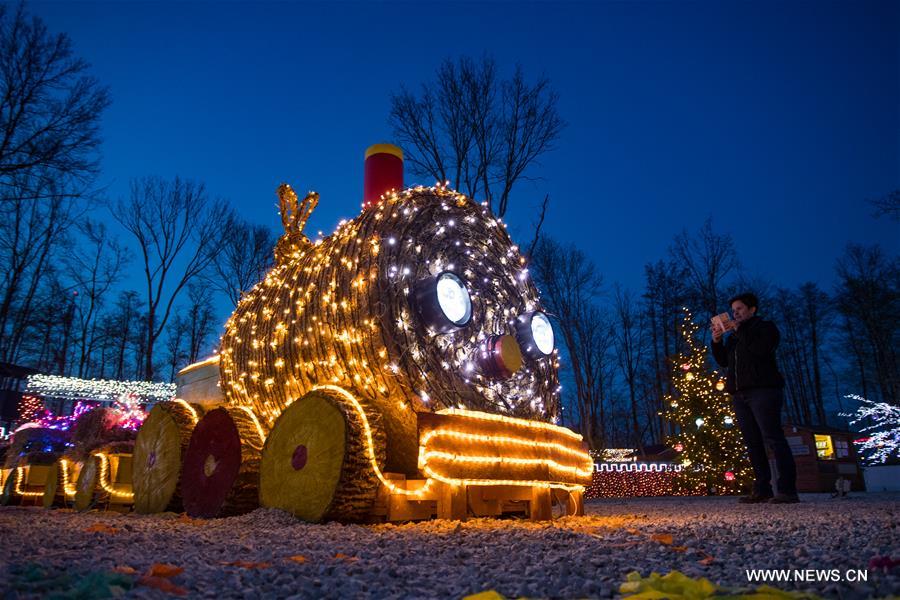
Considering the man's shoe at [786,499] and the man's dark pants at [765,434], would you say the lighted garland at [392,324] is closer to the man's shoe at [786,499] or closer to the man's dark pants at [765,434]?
the man's dark pants at [765,434]

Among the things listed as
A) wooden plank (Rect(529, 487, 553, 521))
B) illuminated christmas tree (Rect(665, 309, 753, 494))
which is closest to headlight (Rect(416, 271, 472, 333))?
wooden plank (Rect(529, 487, 553, 521))

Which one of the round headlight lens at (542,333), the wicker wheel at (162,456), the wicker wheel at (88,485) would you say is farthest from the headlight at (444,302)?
the wicker wheel at (88,485)

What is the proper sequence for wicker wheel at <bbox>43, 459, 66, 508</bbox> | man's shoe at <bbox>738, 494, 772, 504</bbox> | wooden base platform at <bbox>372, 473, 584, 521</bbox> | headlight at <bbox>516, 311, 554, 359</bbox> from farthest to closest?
wicker wheel at <bbox>43, 459, 66, 508</bbox>, man's shoe at <bbox>738, 494, 772, 504</bbox>, headlight at <bbox>516, 311, 554, 359</bbox>, wooden base platform at <bbox>372, 473, 584, 521</bbox>

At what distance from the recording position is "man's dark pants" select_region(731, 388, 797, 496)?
15.5ft

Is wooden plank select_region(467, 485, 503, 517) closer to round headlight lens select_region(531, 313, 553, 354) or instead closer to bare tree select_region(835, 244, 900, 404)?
round headlight lens select_region(531, 313, 553, 354)

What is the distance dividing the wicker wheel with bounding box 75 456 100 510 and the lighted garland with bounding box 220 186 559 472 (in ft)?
4.87

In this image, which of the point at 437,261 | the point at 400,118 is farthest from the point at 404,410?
the point at 400,118

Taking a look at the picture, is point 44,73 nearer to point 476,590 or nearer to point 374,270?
point 374,270

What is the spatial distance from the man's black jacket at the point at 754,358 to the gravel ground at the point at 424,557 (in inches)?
66.3

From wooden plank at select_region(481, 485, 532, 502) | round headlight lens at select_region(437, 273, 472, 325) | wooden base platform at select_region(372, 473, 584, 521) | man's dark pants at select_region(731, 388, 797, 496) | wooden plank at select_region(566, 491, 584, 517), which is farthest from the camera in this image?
wooden plank at select_region(566, 491, 584, 517)

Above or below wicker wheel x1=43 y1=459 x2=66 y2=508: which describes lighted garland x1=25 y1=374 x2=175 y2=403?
above

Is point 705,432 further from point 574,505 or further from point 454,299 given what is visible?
point 454,299

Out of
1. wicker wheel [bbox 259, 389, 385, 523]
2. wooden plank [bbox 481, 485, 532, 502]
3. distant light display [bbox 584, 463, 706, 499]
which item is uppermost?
wicker wheel [bbox 259, 389, 385, 523]

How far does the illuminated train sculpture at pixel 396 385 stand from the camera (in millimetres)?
3623
